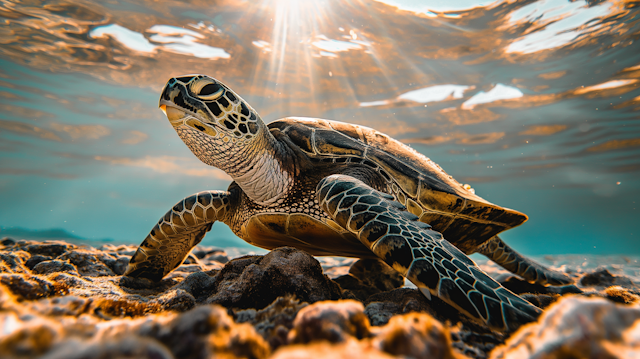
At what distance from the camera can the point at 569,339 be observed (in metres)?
0.44

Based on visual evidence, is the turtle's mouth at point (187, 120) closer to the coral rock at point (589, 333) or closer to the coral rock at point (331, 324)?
the coral rock at point (331, 324)

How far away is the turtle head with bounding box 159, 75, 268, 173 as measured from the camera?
1.88 m

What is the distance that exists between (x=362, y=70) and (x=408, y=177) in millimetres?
6692

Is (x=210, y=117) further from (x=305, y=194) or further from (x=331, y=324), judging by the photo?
(x=331, y=324)

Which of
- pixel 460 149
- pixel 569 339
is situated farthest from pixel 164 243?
pixel 460 149

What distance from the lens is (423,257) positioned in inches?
47.1

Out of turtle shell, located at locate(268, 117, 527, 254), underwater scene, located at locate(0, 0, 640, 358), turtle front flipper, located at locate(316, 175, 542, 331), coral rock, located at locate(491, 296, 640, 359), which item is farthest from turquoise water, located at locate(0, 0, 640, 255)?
coral rock, located at locate(491, 296, 640, 359)

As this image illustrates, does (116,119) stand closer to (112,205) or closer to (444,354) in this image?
(444,354)

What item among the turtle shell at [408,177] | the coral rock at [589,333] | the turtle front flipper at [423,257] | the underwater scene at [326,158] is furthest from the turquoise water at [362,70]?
the coral rock at [589,333]

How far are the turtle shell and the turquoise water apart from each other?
205 inches

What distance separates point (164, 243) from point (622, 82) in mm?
12637

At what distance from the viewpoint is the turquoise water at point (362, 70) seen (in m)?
6.38

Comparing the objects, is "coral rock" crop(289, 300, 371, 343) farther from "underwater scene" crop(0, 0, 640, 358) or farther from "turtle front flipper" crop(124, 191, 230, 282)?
"turtle front flipper" crop(124, 191, 230, 282)

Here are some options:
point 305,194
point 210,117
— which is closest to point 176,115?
point 210,117
